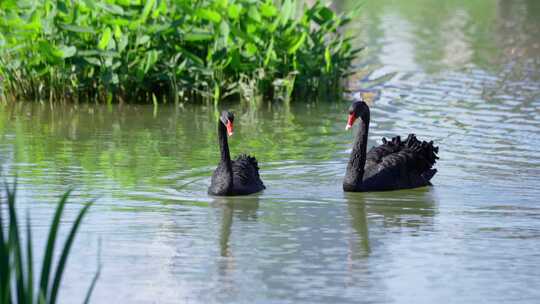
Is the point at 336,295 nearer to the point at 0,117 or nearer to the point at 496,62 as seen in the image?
the point at 0,117

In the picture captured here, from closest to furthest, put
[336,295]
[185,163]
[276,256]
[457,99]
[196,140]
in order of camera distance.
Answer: [336,295]
[276,256]
[185,163]
[196,140]
[457,99]

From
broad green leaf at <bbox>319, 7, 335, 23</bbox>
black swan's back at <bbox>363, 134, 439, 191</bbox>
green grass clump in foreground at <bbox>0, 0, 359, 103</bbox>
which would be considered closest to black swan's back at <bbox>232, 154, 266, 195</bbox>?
black swan's back at <bbox>363, 134, 439, 191</bbox>

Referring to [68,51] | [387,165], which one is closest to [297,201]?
[387,165]

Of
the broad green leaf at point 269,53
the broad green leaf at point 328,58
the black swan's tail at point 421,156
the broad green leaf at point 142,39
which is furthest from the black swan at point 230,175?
the broad green leaf at point 328,58

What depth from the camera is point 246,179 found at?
8.58 meters

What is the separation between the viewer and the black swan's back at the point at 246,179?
28.0 feet

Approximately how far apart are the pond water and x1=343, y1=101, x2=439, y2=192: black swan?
10 centimetres

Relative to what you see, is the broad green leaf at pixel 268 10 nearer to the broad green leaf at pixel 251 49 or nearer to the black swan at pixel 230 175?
the broad green leaf at pixel 251 49

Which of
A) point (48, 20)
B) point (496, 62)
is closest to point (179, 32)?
point (48, 20)

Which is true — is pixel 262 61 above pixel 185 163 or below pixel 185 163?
above

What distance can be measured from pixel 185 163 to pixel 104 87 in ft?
10.4

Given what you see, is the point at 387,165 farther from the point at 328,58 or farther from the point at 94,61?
the point at 94,61

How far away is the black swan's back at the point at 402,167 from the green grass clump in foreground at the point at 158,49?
3443mm

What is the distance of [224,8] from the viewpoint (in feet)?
40.4
